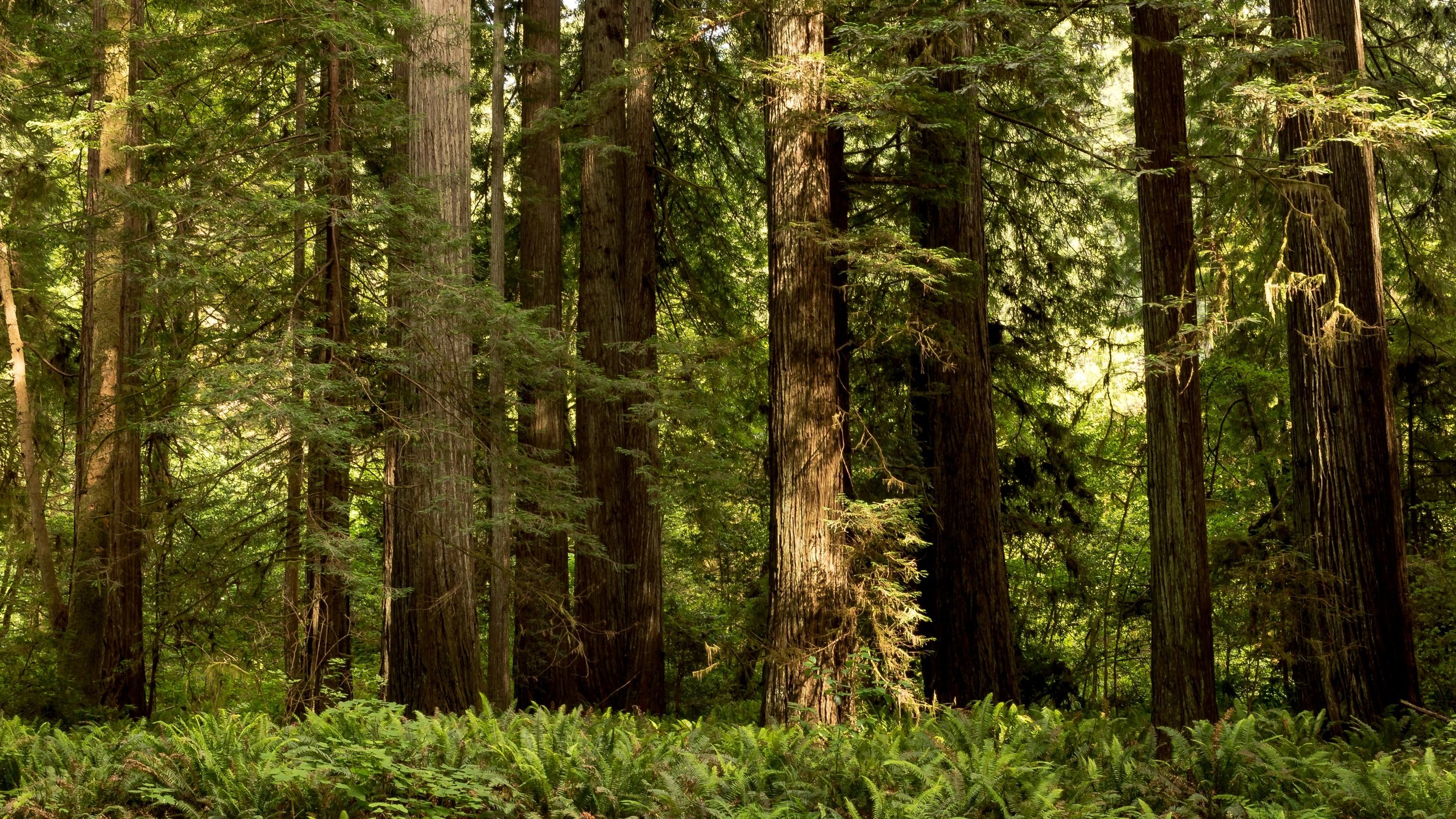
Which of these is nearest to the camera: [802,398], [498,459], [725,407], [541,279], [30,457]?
[802,398]

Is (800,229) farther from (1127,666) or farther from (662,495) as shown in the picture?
(1127,666)

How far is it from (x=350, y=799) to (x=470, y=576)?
354cm

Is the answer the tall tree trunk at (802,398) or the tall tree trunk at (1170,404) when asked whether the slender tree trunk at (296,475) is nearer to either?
the tall tree trunk at (802,398)

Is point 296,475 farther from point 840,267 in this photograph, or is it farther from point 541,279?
point 541,279

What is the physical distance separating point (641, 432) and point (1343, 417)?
7.37 m

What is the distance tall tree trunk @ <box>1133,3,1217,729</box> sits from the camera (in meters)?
7.95

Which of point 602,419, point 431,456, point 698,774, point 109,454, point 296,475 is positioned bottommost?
point 698,774

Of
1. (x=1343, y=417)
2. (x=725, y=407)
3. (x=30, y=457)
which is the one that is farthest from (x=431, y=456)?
(x=1343, y=417)

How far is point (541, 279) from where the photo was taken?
13461mm

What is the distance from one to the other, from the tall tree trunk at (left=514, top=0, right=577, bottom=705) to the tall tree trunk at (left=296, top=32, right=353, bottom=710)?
14.6 ft

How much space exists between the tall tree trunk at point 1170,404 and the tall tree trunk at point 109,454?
9.41 metres

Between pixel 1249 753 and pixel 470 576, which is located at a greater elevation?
pixel 470 576

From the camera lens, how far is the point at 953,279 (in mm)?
9867

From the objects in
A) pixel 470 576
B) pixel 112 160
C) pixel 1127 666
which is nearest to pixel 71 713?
pixel 470 576
